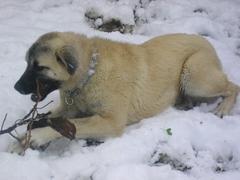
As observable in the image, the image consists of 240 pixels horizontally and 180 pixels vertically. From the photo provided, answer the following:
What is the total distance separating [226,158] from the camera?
15.8 feet

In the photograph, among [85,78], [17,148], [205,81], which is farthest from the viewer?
[205,81]

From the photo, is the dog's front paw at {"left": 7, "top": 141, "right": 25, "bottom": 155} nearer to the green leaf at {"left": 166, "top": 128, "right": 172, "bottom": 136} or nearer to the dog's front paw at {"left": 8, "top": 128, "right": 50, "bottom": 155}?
the dog's front paw at {"left": 8, "top": 128, "right": 50, "bottom": 155}

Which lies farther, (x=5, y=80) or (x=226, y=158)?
(x=5, y=80)

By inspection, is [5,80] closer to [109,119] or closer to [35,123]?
[35,123]

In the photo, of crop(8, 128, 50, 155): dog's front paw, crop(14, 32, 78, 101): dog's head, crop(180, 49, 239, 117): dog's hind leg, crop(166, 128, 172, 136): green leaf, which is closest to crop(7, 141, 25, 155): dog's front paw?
crop(8, 128, 50, 155): dog's front paw

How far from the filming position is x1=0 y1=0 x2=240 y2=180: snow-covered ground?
4.29m

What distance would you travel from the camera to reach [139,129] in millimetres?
4984

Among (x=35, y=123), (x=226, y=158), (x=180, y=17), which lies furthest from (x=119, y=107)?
(x=180, y=17)

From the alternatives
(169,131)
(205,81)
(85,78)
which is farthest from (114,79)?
(205,81)

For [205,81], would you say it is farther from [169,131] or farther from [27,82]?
[27,82]

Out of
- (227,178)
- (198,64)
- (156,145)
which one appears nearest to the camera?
(227,178)

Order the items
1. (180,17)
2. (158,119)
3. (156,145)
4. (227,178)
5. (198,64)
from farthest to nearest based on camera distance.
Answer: (180,17) → (198,64) → (158,119) → (156,145) → (227,178)

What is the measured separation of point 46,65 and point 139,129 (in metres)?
1.19

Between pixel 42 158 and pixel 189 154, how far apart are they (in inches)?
55.8
